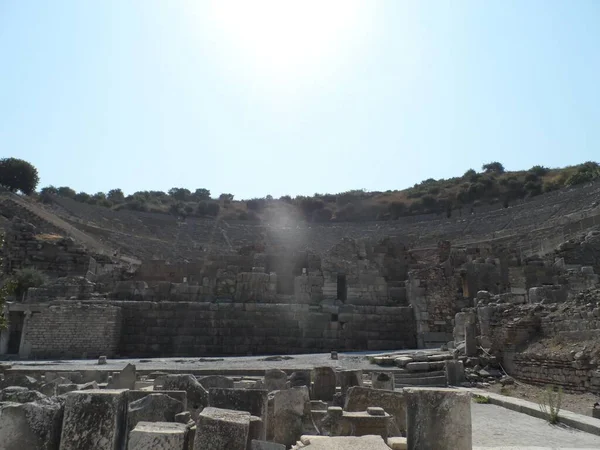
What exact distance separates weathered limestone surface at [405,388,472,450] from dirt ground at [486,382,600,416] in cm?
523

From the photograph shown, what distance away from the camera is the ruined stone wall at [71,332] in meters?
17.5

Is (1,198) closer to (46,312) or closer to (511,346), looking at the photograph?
(46,312)

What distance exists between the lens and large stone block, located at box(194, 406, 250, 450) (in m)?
4.35

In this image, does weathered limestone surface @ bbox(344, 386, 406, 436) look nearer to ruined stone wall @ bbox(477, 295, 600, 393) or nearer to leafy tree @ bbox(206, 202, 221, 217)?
ruined stone wall @ bbox(477, 295, 600, 393)

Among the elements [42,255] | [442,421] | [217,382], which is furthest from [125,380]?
[42,255]

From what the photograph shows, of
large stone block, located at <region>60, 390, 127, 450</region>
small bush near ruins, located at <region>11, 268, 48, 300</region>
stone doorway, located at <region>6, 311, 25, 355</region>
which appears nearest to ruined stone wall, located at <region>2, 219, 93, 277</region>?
small bush near ruins, located at <region>11, 268, 48, 300</region>

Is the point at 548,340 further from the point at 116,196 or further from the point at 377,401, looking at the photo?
the point at 116,196

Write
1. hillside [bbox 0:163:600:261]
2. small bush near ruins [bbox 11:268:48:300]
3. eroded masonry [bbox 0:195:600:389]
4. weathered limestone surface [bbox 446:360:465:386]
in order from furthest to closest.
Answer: hillside [bbox 0:163:600:261], small bush near ruins [bbox 11:268:48:300], eroded masonry [bbox 0:195:600:389], weathered limestone surface [bbox 446:360:465:386]

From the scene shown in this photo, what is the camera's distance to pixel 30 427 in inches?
178

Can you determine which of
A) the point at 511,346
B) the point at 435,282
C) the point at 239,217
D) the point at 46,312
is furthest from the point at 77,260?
the point at 239,217

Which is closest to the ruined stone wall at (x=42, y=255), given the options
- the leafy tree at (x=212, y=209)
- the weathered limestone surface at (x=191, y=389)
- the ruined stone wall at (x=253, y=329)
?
the ruined stone wall at (x=253, y=329)

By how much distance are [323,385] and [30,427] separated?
5.63m

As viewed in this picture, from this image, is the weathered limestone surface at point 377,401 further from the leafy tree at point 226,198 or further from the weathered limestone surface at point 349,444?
the leafy tree at point 226,198

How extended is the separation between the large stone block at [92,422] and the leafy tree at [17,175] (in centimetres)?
6727
